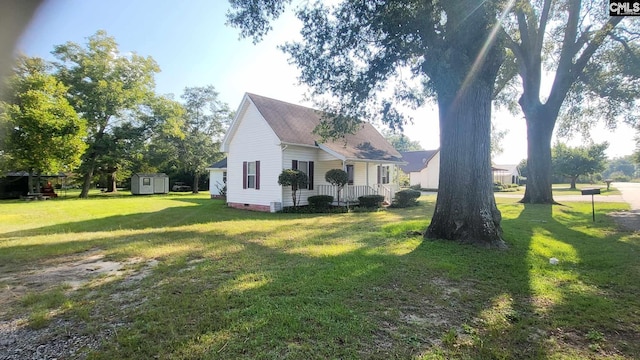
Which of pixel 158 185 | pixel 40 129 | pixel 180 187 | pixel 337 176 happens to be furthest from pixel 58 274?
pixel 180 187

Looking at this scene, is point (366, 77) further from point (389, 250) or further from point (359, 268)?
point (359, 268)

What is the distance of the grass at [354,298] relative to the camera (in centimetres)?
287

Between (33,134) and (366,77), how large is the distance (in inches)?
915

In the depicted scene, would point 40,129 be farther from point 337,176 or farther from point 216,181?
point 337,176

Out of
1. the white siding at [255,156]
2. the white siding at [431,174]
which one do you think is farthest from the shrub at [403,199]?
the white siding at [431,174]

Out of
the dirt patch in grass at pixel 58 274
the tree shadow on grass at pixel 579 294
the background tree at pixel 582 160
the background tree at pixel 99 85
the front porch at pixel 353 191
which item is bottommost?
the tree shadow on grass at pixel 579 294

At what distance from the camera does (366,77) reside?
8.63m

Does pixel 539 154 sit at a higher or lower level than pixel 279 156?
higher

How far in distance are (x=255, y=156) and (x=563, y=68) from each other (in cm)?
1650

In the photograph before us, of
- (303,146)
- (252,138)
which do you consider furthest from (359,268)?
(252,138)

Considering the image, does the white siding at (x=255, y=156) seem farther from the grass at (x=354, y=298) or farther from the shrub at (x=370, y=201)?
the grass at (x=354, y=298)

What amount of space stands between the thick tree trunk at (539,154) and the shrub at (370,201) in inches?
343

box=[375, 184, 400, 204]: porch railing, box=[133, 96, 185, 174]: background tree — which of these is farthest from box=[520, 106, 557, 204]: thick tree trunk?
box=[133, 96, 185, 174]: background tree

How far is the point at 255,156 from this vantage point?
16266mm
